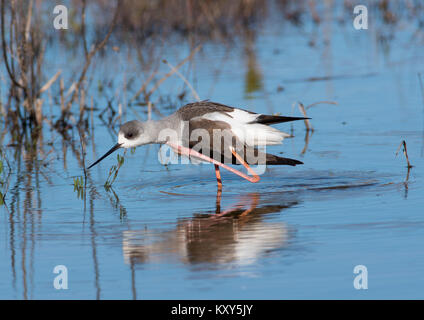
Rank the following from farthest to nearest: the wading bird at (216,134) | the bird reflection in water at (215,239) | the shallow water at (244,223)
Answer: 1. the wading bird at (216,134)
2. the bird reflection in water at (215,239)
3. the shallow water at (244,223)

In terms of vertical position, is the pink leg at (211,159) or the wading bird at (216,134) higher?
the wading bird at (216,134)

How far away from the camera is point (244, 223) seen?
5691mm

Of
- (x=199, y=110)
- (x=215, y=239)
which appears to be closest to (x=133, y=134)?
(x=199, y=110)

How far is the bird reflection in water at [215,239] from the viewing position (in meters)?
4.90

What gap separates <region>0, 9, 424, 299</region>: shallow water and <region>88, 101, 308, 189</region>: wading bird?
27cm

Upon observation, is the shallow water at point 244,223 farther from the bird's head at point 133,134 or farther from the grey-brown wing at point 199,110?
the grey-brown wing at point 199,110

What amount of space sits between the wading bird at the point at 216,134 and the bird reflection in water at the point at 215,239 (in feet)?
2.28

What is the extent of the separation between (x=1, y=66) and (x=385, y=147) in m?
5.58

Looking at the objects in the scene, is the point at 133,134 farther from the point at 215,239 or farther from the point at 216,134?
the point at 215,239

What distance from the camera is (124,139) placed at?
6.75 m

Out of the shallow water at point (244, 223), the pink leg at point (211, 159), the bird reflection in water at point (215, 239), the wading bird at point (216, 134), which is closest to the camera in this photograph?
the shallow water at point (244, 223)

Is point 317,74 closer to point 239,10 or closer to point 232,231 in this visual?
point 239,10

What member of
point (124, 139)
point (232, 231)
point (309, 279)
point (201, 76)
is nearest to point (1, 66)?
point (201, 76)

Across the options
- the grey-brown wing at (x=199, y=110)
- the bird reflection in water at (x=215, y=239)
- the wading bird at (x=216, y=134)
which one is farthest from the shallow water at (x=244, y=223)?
the grey-brown wing at (x=199, y=110)
